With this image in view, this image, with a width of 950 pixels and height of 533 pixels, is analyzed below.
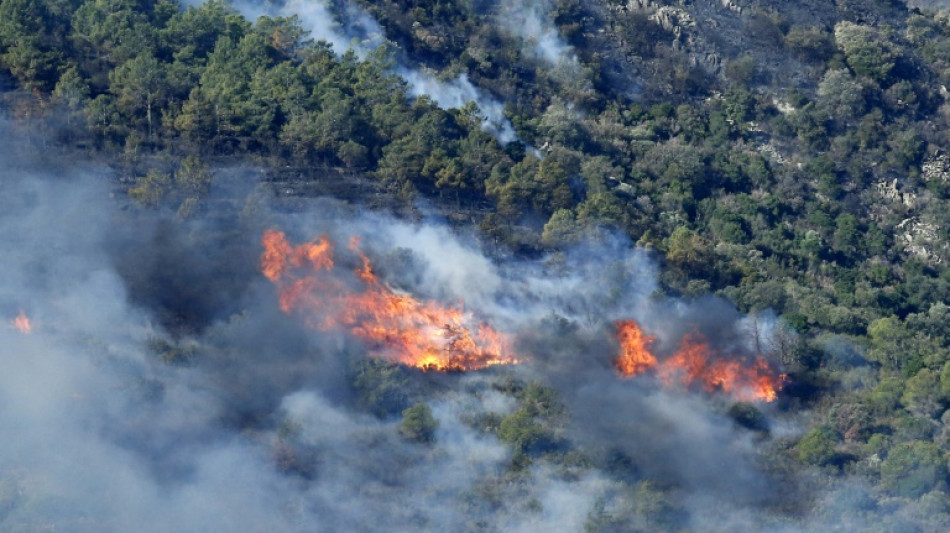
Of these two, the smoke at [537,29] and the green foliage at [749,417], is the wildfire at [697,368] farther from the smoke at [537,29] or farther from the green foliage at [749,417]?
the smoke at [537,29]

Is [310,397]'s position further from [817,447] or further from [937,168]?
[937,168]

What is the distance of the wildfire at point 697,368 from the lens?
97000mm

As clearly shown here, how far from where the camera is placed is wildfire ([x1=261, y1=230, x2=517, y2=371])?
95812 mm

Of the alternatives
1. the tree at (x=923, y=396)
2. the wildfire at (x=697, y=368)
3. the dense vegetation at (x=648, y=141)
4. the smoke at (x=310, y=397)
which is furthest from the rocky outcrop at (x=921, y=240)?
the wildfire at (x=697, y=368)

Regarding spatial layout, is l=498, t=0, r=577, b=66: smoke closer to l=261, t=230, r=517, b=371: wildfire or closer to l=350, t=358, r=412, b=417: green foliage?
l=261, t=230, r=517, b=371: wildfire

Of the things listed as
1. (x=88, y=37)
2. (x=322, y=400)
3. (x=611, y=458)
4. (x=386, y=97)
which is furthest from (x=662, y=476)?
(x=88, y=37)

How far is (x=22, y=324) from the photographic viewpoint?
93.2 m

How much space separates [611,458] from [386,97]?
28274 mm

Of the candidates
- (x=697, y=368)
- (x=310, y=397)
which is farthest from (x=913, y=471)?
(x=310, y=397)

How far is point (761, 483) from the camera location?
3600 inches

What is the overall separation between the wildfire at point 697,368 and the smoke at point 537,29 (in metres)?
24.6

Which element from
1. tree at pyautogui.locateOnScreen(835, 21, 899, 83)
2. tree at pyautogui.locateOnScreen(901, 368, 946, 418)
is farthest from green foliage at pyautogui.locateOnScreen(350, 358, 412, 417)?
tree at pyautogui.locateOnScreen(835, 21, 899, 83)

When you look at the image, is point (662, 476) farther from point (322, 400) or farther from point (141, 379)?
point (141, 379)

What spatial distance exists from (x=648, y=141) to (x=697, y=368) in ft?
64.2
